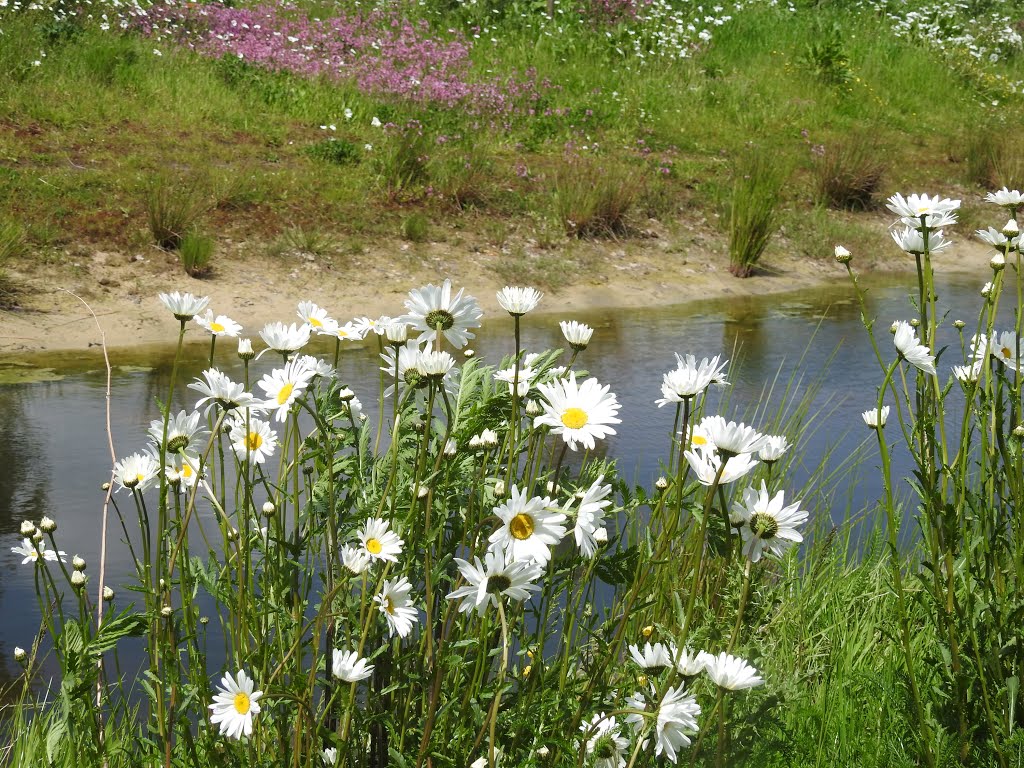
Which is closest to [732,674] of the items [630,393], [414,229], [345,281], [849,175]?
[630,393]

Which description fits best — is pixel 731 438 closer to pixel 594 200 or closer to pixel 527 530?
pixel 527 530

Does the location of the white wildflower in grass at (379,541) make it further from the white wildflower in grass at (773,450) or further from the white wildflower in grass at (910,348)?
the white wildflower in grass at (910,348)

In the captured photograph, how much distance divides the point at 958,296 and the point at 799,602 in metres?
5.99

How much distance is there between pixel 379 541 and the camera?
1.71m

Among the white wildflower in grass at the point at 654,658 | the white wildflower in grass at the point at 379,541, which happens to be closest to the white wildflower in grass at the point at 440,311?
the white wildflower in grass at the point at 379,541

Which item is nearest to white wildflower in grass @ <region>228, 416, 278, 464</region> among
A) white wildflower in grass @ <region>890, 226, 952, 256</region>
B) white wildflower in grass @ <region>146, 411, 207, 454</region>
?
white wildflower in grass @ <region>146, 411, 207, 454</region>

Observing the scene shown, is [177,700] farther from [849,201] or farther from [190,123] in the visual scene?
[849,201]

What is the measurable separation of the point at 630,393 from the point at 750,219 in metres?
3.00

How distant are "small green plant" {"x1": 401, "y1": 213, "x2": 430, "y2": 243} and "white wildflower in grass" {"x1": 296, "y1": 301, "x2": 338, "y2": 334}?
5.88 metres

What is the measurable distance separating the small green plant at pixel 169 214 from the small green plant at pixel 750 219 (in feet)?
12.4

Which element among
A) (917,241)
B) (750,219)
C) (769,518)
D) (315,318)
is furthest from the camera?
(750,219)

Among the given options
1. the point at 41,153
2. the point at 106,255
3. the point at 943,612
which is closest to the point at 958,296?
the point at 106,255

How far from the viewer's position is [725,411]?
460 cm

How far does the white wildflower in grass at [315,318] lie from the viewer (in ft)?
7.09
